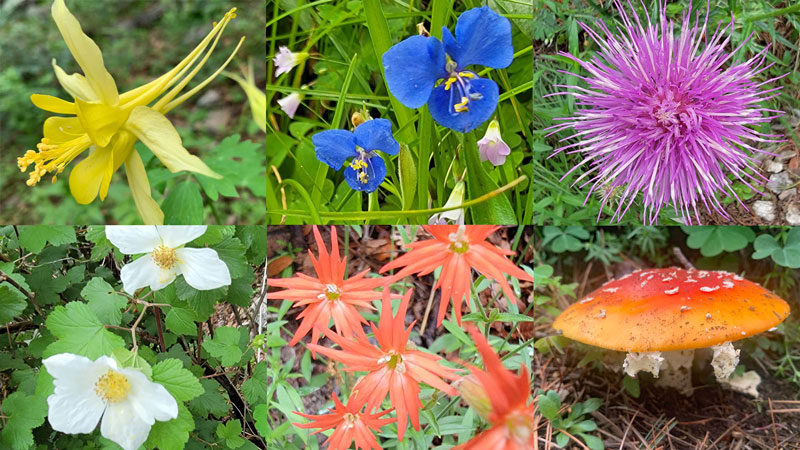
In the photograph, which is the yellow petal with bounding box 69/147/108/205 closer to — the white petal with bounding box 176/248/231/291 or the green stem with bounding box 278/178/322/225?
the white petal with bounding box 176/248/231/291

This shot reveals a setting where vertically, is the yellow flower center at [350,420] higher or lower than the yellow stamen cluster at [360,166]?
lower

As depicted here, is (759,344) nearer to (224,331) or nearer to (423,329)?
(423,329)

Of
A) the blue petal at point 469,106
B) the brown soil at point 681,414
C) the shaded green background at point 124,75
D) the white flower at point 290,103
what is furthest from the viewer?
the shaded green background at point 124,75

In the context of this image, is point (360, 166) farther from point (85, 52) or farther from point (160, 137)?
point (85, 52)

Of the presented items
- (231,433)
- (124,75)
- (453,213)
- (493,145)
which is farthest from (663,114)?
(124,75)

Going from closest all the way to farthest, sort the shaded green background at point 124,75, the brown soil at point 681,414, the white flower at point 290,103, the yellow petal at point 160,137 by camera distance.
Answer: the yellow petal at point 160,137 → the white flower at point 290,103 → the brown soil at point 681,414 → the shaded green background at point 124,75

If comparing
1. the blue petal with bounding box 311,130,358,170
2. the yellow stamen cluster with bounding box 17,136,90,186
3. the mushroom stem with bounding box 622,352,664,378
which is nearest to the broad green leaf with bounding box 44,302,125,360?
the yellow stamen cluster with bounding box 17,136,90,186

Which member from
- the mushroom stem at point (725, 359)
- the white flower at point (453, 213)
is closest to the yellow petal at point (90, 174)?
the white flower at point (453, 213)

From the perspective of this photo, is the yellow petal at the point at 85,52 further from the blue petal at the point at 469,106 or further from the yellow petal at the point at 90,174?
the blue petal at the point at 469,106
